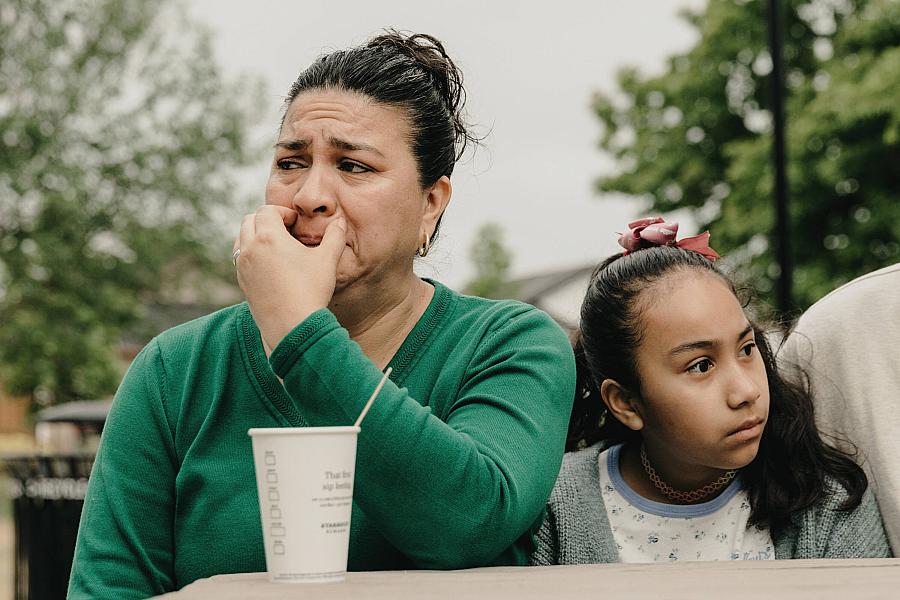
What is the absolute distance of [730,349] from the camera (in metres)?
2.38

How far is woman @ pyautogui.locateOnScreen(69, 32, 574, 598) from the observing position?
1.54 m

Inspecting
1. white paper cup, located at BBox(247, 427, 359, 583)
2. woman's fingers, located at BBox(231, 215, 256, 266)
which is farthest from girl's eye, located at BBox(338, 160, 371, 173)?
white paper cup, located at BBox(247, 427, 359, 583)

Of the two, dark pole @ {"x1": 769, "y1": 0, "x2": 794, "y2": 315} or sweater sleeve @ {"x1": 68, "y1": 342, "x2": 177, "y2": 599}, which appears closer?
sweater sleeve @ {"x1": 68, "y1": 342, "x2": 177, "y2": 599}

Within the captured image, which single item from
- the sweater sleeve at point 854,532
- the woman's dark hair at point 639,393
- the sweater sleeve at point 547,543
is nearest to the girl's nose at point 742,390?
the woman's dark hair at point 639,393

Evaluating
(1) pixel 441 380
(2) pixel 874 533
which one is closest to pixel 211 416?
(1) pixel 441 380

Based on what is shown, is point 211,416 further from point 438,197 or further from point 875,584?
point 875,584

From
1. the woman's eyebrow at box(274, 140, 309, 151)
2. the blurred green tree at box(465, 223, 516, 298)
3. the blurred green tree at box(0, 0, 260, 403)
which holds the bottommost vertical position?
the blurred green tree at box(465, 223, 516, 298)

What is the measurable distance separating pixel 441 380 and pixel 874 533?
99cm

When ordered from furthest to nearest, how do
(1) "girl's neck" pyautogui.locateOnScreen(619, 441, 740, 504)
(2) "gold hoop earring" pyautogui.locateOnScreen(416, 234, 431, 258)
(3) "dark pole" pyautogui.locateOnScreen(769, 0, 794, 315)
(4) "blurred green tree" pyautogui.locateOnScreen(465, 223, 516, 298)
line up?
1. (4) "blurred green tree" pyautogui.locateOnScreen(465, 223, 516, 298)
2. (3) "dark pole" pyautogui.locateOnScreen(769, 0, 794, 315)
3. (1) "girl's neck" pyautogui.locateOnScreen(619, 441, 740, 504)
4. (2) "gold hoop earring" pyautogui.locateOnScreen(416, 234, 431, 258)

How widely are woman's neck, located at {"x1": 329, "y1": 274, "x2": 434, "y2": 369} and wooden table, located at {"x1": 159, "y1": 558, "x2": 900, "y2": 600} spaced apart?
27.5 inches

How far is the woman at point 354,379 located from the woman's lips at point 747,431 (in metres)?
0.56

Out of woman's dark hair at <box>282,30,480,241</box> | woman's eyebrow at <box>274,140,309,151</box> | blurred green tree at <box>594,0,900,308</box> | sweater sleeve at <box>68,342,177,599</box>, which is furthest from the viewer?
blurred green tree at <box>594,0,900,308</box>

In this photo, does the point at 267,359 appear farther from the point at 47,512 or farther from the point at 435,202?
the point at 47,512

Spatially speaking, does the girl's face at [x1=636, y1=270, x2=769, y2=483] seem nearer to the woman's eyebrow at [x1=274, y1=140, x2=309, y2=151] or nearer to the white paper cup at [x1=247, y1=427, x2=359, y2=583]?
the woman's eyebrow at [x1=274, y1=140, x2=309, y2=151]
